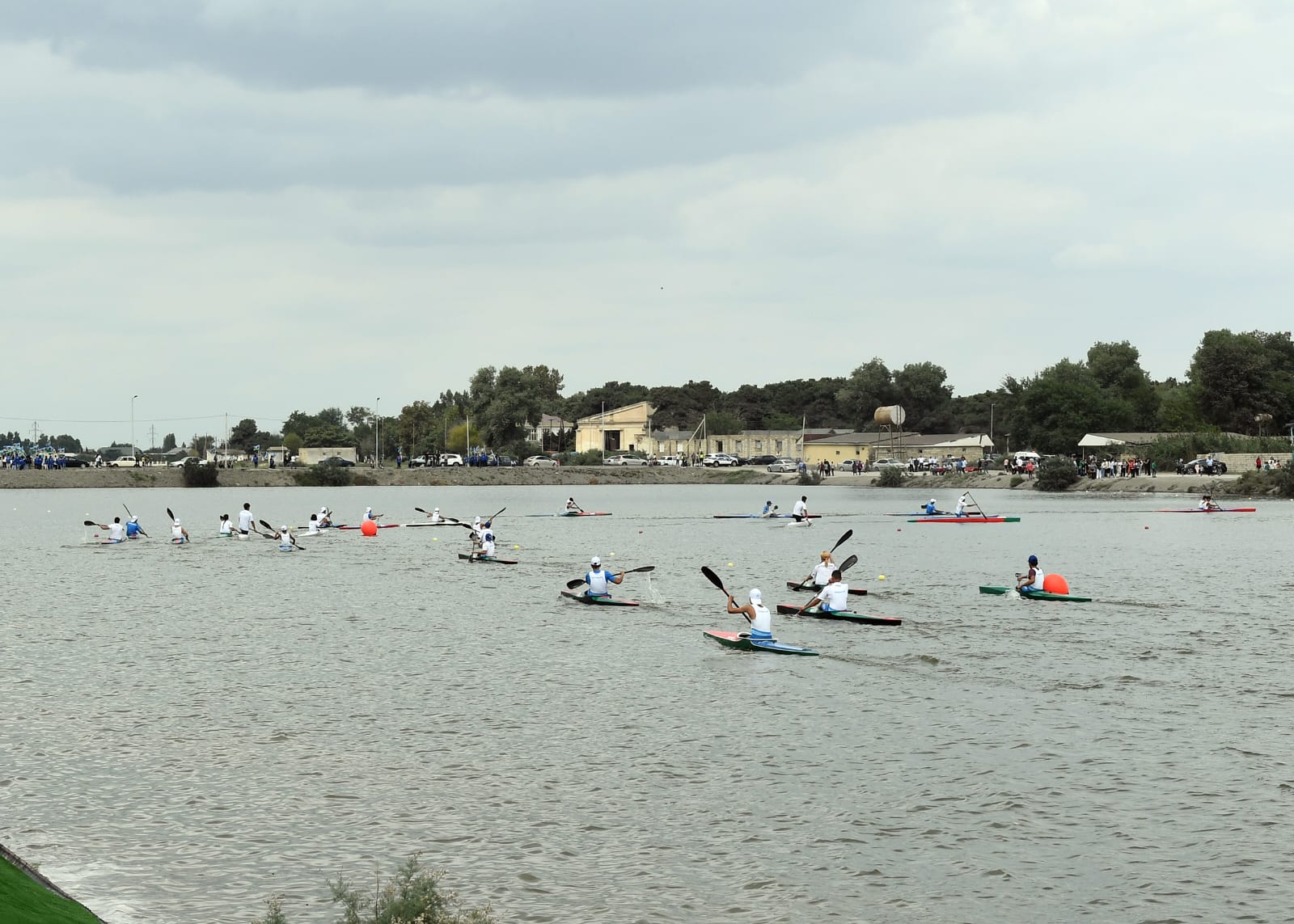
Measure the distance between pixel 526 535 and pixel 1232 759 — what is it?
5353cm

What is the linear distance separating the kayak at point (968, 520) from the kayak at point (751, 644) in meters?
48.7

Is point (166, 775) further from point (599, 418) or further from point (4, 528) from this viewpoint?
point (599, 418)

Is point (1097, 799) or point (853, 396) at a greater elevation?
point (853, 396)

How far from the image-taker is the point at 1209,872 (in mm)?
14070

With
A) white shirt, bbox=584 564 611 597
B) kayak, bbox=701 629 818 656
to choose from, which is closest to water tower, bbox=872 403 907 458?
white shirt, bbox=584 564 611 597

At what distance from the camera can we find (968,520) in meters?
76.0

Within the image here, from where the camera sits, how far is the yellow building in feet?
620

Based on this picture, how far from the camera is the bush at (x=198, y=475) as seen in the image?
131625 millimetres

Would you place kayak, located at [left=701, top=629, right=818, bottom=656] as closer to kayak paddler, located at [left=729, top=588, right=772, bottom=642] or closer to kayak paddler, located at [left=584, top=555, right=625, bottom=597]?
kayak paddler, located at [left=729, top=588, right=772, bottom=642]

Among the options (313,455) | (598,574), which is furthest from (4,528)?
(313,455)

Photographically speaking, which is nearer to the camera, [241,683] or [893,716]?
[893,716]

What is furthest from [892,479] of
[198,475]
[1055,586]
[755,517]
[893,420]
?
[1055,586]

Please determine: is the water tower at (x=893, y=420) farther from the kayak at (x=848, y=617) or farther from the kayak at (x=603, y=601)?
the kayak at (x=848, y=617)

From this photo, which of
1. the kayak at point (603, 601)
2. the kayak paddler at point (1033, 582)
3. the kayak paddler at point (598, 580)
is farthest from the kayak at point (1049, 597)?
the kayak paddler at point (598, 580)
